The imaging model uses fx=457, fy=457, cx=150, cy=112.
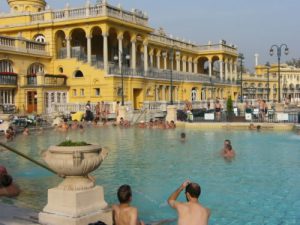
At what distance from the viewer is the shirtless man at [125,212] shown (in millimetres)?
6367

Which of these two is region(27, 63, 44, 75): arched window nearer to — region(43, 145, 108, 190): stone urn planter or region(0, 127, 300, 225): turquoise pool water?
region(0, 127, 300, 225): turquoise pool water

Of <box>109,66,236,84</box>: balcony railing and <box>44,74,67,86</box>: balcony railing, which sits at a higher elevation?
<box>109,66,236,84</box>: balcony railing

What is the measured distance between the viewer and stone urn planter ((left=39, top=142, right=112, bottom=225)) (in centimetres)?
669

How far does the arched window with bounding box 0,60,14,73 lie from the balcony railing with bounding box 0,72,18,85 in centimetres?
109

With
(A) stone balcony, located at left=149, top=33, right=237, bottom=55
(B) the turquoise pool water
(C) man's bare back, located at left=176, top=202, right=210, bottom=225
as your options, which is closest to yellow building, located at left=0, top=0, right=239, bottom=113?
(A) stone balcony, located at left=149, top=33, right=237, bottom=55

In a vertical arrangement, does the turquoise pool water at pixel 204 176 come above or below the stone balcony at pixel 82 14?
below

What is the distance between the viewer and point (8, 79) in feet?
124

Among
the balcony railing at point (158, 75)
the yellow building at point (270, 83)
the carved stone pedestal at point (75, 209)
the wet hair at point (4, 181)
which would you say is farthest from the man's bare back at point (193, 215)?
the yellow building at point (270, 83)

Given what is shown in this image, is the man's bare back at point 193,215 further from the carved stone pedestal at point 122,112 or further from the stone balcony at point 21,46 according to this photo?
the stone balcony at point 21,46

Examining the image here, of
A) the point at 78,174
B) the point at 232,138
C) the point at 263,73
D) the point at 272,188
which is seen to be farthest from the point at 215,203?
the point at 263,73

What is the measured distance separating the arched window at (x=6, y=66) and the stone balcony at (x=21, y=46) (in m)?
1.08

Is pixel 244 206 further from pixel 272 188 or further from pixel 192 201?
pixel 192 201

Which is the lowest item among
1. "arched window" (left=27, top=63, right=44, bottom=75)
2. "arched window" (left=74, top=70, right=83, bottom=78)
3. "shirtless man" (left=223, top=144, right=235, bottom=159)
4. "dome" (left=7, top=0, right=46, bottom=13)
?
"shirtless man" (left=223, top=144, right=235, bottom=159)

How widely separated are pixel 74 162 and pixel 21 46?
3587cm
